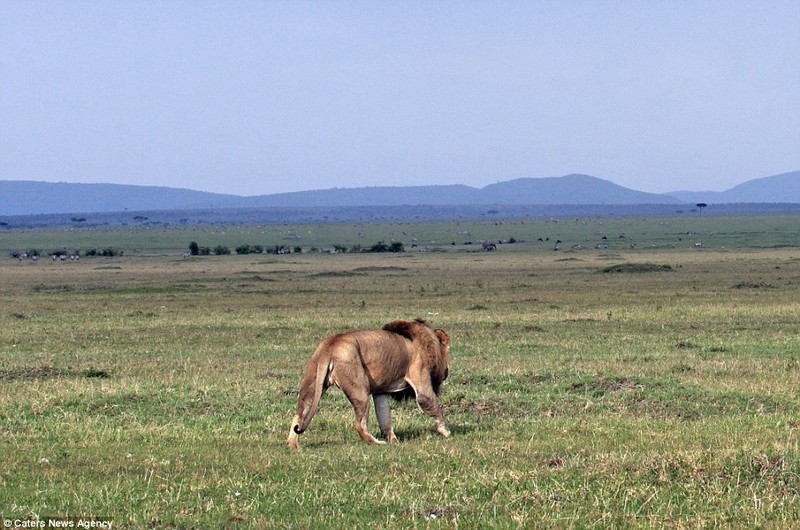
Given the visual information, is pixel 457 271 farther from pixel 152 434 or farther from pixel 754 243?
pixel 152 434

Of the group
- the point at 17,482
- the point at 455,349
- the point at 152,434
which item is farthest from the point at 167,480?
the point at 455,349

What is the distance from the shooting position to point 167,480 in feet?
28.9

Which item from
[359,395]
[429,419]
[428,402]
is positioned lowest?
[429,419]

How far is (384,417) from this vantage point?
11.1 m

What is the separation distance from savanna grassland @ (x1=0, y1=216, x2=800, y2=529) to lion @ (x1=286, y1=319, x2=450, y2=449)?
1.17ft

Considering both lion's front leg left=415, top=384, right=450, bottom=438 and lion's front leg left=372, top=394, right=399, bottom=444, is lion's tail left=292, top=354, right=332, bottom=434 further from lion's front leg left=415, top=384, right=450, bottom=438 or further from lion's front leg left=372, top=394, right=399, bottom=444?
lion's front leg left=415, top=384, right=450, bottom=438

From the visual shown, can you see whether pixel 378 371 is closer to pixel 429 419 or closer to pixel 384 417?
pixel 384 417

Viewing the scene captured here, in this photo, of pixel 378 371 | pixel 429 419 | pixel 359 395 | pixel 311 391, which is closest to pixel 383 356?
pixel 378 371

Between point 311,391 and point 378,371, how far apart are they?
70 cm

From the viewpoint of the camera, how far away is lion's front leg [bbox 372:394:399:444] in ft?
36.2

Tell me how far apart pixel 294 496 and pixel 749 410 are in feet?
21.2

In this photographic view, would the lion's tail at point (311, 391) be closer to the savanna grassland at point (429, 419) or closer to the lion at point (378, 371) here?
the lion at point (378, 371)

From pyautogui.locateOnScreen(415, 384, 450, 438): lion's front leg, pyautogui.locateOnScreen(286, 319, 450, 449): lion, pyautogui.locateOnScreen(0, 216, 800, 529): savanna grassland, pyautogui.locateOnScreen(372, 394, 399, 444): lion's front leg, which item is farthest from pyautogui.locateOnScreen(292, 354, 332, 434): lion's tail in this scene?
pyautogui.locateOnScreen(415, 384, 450, 438): lion's front leg

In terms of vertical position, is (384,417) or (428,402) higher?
(428,402)
